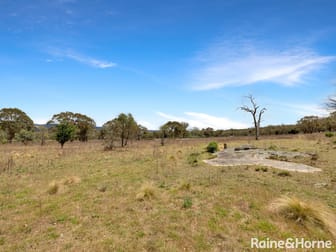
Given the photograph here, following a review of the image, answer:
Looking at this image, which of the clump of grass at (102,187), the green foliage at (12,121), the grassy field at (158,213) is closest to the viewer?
the grassy field at (158,213)

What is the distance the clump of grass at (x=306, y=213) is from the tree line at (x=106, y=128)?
9.29 metres

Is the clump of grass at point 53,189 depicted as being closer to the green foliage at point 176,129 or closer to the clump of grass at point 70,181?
the clump of grass at point 70,181

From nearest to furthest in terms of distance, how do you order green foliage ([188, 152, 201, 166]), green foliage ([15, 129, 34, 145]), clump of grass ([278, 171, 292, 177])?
→ clump of grass ([278, 171, 292, 177])
green foliage ([188, 152, 201, 166])
green foliage ([15, 129, 34, 145])

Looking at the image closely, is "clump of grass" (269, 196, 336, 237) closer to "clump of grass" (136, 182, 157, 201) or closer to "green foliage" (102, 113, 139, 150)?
"clump of grass" (136, 182, 157, 201)

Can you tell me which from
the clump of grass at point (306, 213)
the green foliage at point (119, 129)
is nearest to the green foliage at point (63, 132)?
the green foliage at point (119, 129)

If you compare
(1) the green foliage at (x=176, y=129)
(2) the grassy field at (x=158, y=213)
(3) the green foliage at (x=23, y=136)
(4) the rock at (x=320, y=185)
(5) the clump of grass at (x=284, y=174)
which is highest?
(1) the green foliage at (x=176, y=129)

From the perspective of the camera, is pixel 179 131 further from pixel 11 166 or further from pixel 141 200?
pixel 141 200

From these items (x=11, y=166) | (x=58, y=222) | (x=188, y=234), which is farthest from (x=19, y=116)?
(x=188, y=234)

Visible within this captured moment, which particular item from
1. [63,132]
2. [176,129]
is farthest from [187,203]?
[176,129]

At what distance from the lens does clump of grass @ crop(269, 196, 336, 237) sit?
4195mm

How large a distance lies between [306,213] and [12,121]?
47.2 m

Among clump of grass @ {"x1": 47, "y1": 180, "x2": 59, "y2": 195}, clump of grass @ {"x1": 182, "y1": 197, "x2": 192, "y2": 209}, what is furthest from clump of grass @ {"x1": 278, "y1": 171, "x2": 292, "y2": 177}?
clump of grass @ {"x1": 47, "y1": 180, "x2": 59, "y2": 195}

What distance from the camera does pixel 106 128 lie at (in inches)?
898

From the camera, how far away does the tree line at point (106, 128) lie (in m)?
23.6
